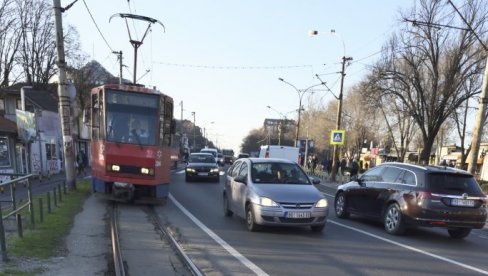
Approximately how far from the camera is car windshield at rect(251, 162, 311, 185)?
10766mm

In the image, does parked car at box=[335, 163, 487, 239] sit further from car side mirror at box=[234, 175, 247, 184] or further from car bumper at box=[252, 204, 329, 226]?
car side mirror at box=[234, 175, 247, 184]

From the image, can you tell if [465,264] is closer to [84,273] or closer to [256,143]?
[84,273]

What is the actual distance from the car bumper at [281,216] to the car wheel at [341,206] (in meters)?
3.47

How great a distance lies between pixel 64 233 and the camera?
9.18 meters

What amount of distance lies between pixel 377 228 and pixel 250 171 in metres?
3.48

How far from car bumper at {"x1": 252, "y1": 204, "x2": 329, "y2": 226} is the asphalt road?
30 centimetres

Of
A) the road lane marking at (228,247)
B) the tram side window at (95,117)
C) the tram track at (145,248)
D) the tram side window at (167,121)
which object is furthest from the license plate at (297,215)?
the tram side window at (95,117)

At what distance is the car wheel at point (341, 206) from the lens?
519 inches

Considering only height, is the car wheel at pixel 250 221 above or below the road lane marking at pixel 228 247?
above

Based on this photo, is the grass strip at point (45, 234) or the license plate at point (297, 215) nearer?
the grass strip at point (45, 234)

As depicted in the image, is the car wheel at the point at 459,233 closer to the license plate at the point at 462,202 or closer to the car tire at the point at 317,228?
the license plate at the point at 462,202

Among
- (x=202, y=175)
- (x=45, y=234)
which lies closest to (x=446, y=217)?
(x=45, y=234)

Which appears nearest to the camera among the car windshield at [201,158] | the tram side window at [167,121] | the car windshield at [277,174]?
the car windshield at [277,174]

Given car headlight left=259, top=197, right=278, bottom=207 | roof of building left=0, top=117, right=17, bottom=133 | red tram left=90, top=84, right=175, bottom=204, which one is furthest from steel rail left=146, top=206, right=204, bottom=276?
roof of building left=0, top=117, right=17, bottom=133
